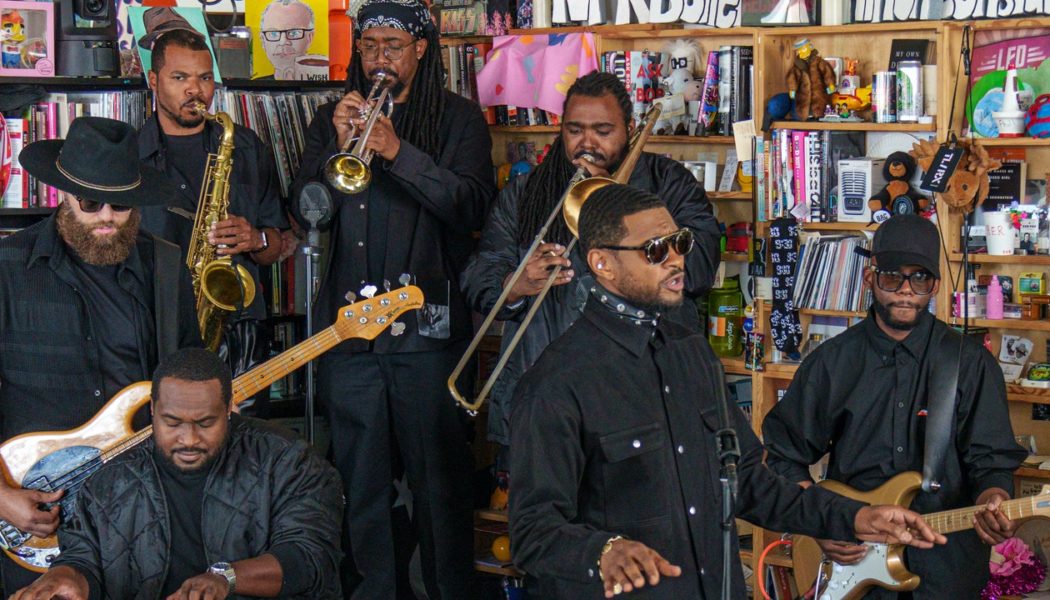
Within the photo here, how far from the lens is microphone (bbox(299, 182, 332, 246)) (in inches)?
186

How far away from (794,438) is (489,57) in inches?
81.2

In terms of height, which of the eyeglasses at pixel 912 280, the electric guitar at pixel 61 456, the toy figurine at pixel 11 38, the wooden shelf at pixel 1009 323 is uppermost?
the toy figurine at pixel 11 38

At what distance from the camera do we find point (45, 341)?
3.87 m

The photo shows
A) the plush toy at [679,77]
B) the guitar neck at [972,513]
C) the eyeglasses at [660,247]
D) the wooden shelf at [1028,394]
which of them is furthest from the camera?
the plush toy at [679,77]

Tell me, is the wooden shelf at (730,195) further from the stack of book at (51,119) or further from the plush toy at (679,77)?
the stack of book at (51,119)

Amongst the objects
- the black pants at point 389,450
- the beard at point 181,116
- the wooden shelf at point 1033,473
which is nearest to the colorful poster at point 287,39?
the beard at point 181,116

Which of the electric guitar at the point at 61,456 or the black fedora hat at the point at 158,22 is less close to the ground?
the black fedora hat at the point at 158,22

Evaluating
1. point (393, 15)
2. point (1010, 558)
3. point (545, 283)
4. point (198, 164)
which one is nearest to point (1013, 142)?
point (1010, 558)

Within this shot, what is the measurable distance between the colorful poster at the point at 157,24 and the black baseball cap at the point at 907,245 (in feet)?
8.06

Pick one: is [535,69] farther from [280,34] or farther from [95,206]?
[95,206]

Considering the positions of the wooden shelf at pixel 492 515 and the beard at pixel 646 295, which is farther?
the wooden shelf at pixel 492 515

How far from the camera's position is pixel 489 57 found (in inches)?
218

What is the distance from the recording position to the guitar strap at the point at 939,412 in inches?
154

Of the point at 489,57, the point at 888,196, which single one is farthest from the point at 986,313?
the point at 489,57
